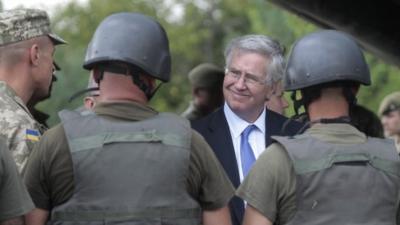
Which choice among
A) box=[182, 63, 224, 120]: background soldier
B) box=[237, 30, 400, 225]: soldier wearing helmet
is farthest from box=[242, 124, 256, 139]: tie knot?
box=[182, 63, 224, 120]: background soldier

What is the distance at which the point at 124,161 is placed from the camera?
4.14 meters

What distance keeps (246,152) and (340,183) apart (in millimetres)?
1399

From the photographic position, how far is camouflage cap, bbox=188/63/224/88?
9375mm

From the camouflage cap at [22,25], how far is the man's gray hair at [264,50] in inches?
Answer: 47.9

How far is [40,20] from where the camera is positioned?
200 inches

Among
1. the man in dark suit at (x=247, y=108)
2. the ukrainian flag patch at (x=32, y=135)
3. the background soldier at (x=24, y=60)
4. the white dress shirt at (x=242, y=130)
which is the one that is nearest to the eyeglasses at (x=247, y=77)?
the man in dark suit at (x=247, y=108)

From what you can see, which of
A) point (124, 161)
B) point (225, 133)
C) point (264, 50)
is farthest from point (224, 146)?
point (124, 161)

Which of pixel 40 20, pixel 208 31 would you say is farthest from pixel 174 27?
pixel 40 20

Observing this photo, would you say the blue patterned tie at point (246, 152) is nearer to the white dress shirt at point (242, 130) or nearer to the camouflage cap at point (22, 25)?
the white dress shirt at point (242, 130)

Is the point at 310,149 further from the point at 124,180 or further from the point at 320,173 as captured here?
the point at 124,180

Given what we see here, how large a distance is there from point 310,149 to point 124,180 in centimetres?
82

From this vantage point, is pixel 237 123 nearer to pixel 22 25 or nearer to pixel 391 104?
pixel 22 25

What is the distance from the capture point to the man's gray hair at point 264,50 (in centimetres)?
588

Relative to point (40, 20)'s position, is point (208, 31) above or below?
below
